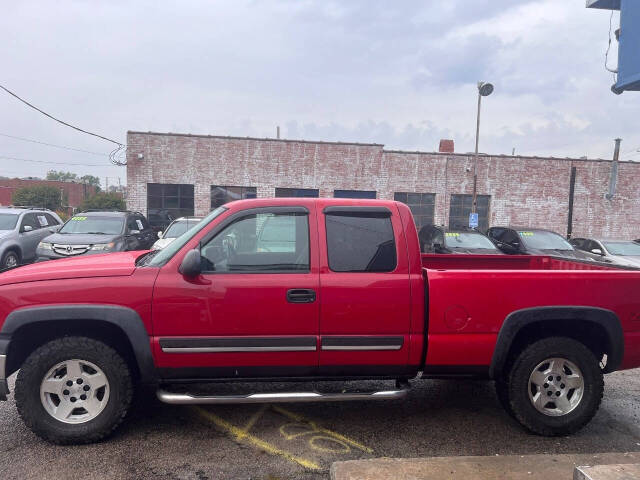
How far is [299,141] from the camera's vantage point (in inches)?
797

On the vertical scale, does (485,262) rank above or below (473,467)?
above

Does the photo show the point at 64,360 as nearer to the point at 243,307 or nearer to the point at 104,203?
the point at 243,307

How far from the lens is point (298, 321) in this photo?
3451 millimetres

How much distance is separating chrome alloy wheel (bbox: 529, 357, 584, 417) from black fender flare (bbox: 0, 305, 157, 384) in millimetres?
3047

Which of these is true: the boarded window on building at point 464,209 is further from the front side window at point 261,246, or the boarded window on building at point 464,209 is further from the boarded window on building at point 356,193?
the front side window at point 261,246

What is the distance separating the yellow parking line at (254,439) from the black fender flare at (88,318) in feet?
3.06

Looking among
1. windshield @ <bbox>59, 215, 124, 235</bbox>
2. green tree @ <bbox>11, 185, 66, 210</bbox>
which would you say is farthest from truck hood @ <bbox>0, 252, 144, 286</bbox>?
green tree @ <bbox>11, 185, 66, 210</bbox>

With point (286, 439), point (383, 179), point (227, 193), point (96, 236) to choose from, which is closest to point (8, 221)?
point (96, 236)

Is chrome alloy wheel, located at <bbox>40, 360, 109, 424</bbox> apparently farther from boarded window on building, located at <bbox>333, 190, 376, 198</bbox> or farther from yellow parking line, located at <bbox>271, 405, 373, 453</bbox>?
boarded window on building, located at <bbox>333, 190, 376, 198</bbox>

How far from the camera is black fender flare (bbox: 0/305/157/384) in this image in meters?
3.26

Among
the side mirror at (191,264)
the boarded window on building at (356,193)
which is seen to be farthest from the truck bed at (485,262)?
the boarded window on building at (356,193)

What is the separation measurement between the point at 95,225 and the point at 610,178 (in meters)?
21.8

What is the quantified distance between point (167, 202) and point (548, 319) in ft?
60.5

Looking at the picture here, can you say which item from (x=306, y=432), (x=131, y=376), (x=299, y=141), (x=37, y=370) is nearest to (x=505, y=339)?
(x=306, y=432)
